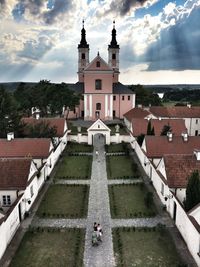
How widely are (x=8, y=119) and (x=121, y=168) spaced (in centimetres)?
1734

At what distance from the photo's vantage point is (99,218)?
21438 mm

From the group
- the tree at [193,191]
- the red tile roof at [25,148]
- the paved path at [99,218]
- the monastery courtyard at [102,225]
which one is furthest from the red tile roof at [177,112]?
the tree at [193,191]

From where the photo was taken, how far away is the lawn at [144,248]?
16.2 m

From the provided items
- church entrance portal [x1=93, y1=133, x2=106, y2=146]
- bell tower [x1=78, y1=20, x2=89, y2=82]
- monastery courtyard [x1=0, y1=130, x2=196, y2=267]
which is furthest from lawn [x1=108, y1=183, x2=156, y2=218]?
bell tower [x1=78, y1=20, x2=89, y2=82]

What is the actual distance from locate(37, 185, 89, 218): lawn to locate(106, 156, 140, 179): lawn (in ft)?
14.5

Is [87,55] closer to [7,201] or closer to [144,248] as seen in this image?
[7,201]

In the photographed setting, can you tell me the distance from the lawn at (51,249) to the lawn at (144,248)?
88.6 inches

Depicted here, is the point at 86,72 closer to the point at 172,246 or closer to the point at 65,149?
the point at 65,149

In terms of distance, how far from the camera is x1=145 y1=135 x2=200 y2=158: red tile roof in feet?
98.9

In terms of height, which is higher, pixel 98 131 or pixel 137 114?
pixel 137 114

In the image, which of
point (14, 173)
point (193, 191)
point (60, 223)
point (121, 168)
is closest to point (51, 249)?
point (60, 223)

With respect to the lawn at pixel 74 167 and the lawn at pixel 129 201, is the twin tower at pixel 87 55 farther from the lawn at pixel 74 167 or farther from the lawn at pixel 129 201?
the lawn at pixel 129 201

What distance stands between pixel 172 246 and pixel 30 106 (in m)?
48.8

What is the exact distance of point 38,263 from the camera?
1614 centimetres
